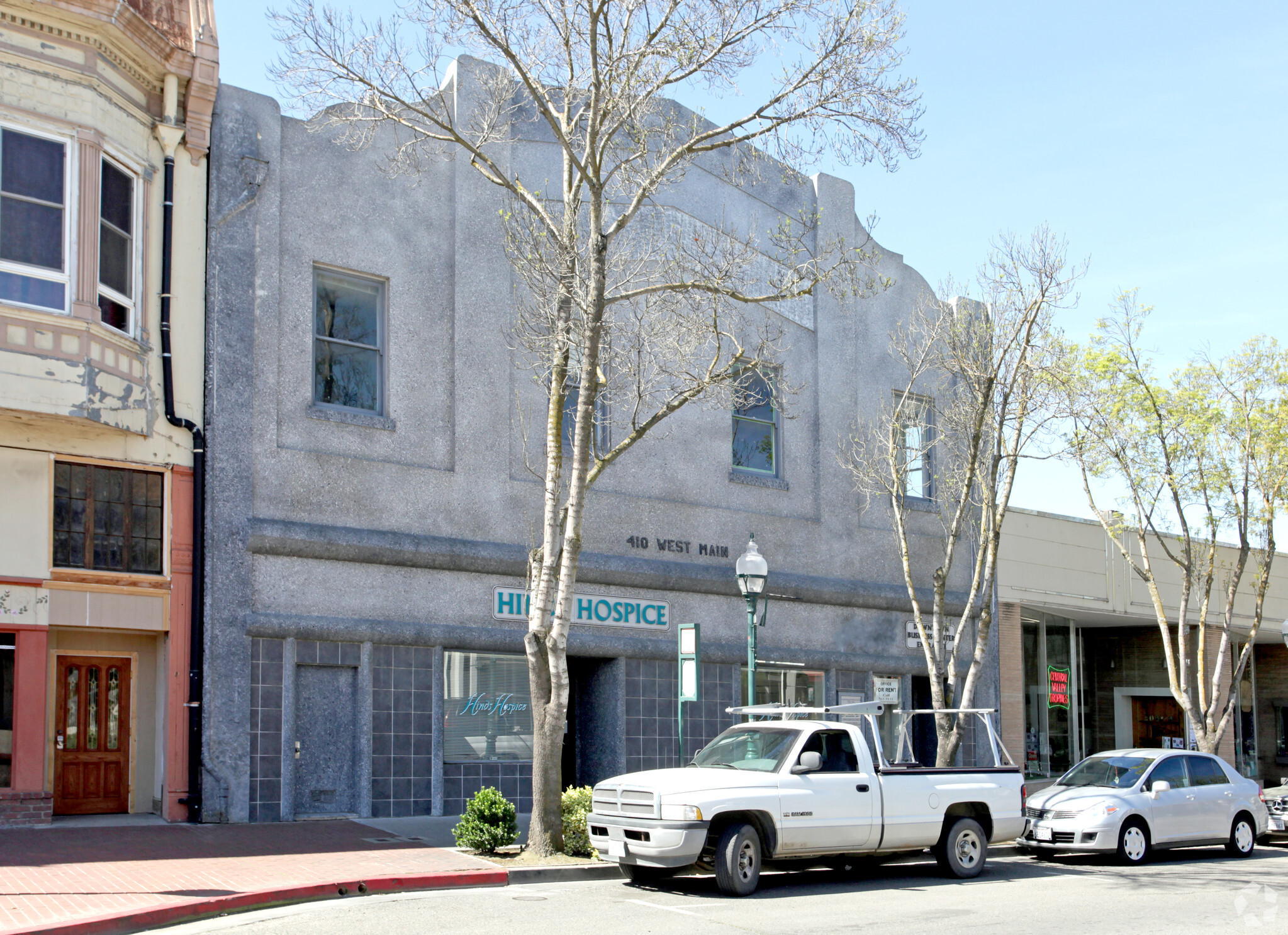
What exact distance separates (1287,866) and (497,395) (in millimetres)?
11919

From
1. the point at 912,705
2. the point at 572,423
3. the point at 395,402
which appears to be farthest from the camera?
the point at 912,705

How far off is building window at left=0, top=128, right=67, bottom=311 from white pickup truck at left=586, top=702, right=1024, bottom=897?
8.25 metres

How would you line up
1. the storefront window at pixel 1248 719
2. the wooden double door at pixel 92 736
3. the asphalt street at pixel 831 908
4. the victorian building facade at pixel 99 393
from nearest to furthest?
1. the asphalt street at pixel 831 908
2. the victorian building facade at pixel 99 393
3. the wooden double door at pixel 92 736
4. the storefront window at pixel 1248 719

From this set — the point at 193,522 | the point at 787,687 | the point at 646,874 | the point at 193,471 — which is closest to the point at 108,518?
the point at 193,522

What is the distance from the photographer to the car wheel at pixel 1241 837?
16938 millimetres

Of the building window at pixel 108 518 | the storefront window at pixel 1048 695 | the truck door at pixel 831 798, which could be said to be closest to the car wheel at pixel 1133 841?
the truck door at pixel 831 798

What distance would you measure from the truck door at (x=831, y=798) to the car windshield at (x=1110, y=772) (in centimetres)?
472

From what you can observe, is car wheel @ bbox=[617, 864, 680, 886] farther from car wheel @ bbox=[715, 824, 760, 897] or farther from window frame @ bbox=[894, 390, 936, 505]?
window frame @ bbox=[894, 390, 936, 505]

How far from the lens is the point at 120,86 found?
15578 millimetres

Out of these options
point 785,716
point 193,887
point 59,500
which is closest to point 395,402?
point 59,500

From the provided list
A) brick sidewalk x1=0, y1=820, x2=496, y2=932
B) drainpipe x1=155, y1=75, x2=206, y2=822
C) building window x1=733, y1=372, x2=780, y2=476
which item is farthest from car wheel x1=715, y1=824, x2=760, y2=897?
building window x1=733, y1=372, x2=780, y2=476

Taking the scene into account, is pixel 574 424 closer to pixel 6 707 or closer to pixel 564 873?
pixel 564 873

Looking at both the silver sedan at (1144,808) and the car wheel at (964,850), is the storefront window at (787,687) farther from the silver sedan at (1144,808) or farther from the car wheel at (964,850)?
the car wheel at (964,850)

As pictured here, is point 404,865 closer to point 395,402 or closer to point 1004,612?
point 395,402
